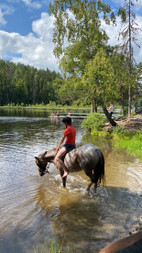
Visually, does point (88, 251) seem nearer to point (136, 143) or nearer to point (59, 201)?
point (59, 201)

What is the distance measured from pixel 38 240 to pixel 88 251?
108 cm

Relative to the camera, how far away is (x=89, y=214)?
5.18 meters

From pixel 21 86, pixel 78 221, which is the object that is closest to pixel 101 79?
pixel 78 221

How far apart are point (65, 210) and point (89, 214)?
68cm

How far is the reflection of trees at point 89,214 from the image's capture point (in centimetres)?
411

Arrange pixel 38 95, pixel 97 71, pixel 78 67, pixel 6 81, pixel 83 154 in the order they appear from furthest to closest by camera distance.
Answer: pixel 38 95 < pixel 6 81 < pixel 78 67 < pixel 97 71 < pixel 83 154

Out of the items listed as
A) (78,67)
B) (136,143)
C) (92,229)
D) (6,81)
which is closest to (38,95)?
(6,81)

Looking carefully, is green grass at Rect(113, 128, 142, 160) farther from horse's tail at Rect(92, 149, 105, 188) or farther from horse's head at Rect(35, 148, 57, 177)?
horse's head at Rect(35, 148, 57, 177)

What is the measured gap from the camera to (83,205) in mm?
5719

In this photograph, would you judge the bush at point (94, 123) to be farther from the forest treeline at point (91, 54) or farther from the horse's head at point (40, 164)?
the horse's head at point (40, 164)

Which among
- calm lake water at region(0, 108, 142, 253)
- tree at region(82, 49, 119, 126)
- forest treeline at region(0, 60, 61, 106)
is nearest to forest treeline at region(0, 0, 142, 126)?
tree at region(82, 49, 119, 126)

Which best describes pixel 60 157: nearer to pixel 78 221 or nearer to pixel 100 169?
pixel 100 169

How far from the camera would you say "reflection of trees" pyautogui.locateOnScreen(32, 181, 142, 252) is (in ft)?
13.5

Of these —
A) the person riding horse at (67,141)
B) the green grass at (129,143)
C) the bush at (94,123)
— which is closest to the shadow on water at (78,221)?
the person riding horse at (67,141)
